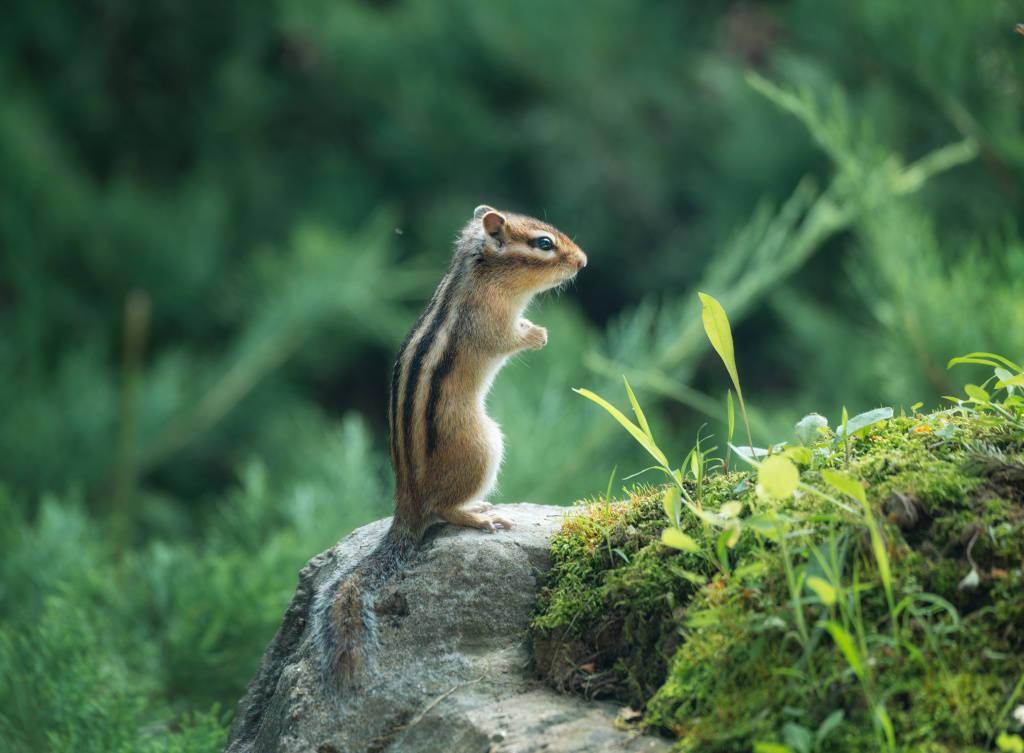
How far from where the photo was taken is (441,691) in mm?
2064

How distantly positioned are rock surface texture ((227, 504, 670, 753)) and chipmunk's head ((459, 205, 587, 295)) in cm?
103

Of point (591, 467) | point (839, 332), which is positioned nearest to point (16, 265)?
point (591, 467)

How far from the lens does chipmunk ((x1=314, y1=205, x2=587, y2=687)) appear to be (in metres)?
2.26

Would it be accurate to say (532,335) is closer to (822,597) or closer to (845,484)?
(845,484)

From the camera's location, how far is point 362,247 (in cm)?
641

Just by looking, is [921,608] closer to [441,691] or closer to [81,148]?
[441,691]

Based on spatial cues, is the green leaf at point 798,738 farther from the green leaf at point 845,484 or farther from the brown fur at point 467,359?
the brown fur at point 467,359

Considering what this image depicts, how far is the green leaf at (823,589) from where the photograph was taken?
1590 mm

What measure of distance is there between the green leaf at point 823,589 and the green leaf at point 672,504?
0.35 m

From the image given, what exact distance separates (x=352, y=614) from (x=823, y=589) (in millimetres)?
970

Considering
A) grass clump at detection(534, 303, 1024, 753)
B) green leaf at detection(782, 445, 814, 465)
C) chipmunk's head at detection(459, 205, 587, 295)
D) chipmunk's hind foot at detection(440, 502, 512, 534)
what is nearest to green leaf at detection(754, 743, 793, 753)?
grass clump at detection(534, 303, 1024, 753)

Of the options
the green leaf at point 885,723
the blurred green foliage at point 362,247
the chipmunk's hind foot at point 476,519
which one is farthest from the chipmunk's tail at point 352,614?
the green leaf at point 885,723

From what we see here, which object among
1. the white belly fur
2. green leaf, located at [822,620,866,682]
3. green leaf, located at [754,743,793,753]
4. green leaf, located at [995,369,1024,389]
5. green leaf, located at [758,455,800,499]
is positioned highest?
the white belly fur

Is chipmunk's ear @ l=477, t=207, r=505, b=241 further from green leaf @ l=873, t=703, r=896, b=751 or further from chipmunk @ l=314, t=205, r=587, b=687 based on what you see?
green leaf @ l=873, t=703, r=896, b=751
